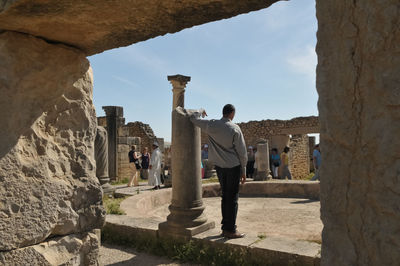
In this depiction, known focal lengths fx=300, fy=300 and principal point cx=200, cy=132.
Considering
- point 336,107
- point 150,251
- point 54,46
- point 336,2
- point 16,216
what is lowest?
point 150,251

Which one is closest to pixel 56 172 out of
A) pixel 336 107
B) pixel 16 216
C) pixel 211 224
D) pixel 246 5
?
pixel 16 216

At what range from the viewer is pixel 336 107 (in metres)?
0.93

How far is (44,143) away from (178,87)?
7.74 metres

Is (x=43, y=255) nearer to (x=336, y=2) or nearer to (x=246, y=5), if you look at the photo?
(x=246, y=5)

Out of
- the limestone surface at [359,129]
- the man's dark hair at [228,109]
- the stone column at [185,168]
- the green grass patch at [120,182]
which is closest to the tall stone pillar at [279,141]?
the green grass patch at [120,182]

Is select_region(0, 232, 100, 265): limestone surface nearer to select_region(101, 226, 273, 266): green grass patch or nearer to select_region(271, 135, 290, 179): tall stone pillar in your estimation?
select_region(101, 226, 273, 266): green grass patch

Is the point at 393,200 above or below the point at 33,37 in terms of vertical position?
below

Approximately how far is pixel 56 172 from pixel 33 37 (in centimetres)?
79

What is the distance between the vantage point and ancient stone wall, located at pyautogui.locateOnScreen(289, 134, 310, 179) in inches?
679

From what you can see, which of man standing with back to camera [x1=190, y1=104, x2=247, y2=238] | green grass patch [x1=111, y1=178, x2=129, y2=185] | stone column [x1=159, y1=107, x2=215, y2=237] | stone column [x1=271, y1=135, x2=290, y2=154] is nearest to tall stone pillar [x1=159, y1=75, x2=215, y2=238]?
stone column [x1=159, y1=107, x2=215, y2=237]

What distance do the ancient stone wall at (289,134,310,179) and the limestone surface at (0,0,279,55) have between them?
16.3 meters

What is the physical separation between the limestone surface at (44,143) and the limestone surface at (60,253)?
40mm

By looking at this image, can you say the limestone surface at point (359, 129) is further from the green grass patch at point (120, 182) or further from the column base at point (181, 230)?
the green grass patch at point (120, 182)

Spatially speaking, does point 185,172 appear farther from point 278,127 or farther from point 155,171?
point 278,127
